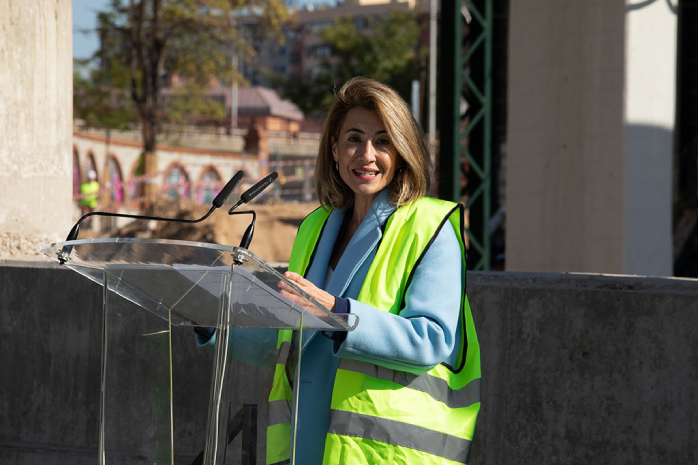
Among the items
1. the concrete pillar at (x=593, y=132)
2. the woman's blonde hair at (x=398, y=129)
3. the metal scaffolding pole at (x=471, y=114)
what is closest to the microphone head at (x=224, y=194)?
the woman's blonde hair at (x=398, y=129)

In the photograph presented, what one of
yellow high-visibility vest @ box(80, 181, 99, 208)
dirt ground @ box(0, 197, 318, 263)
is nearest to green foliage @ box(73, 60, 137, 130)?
yellow high-visibility vest @ box(80, 181, 99, 208)

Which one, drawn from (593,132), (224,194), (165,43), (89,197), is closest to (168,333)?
(224,194)

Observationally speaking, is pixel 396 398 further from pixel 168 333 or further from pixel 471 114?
pixel 471 114

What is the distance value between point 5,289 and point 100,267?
244 centimetres

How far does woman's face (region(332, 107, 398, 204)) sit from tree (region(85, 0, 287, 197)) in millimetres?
24684

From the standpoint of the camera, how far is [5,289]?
4113mm

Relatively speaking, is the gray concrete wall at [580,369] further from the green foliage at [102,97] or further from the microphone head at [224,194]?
the green foliage at [102,97]

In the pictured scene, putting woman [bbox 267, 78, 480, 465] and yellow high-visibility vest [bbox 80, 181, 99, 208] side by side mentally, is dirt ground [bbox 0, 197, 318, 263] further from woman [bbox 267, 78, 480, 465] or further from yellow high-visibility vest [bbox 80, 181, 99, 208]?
woman [bbox 267, 78, 480, 465]

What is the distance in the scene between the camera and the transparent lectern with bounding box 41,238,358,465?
181 centimetres

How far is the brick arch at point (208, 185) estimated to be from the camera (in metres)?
33.6

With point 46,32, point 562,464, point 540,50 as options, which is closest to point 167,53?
point 540,50

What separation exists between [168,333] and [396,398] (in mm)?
599

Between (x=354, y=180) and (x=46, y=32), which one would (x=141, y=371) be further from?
(x=46, y=32)

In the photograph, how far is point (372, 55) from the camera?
48.9 m
